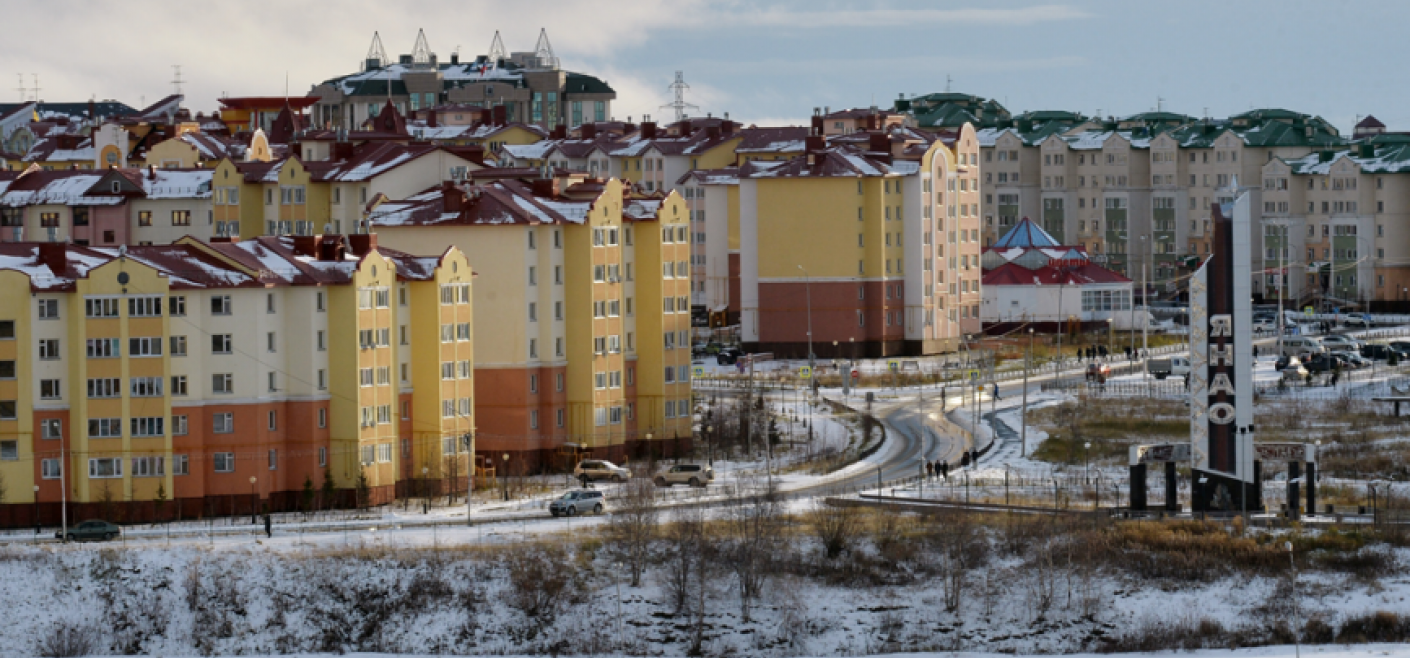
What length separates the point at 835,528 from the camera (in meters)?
71.5

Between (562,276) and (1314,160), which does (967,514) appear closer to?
(562,276)

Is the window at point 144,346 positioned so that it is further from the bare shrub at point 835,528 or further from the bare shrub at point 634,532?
the bare shrub at point 835,528

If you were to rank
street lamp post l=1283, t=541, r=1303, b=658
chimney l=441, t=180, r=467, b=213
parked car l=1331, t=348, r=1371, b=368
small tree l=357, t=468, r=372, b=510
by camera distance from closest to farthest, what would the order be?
street lamp post l=1283, t=541, r=1303, b=658
small tree l=357, t=468, r=372, b=510
chimney l=441, t=180, r=467, b=213
parked car l=1331, t=348, r=1371, b=368

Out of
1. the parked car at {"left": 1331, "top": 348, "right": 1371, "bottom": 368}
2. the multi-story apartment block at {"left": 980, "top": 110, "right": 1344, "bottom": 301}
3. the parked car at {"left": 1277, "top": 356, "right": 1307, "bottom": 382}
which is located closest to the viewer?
the parked car at {"left": 1277, "top": 356, "right": 1307, "bottom": 382}

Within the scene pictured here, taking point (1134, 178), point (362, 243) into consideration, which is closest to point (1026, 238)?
point (1134, 178)

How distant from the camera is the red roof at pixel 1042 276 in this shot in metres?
135

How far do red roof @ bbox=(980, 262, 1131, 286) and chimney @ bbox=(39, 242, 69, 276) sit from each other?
66.5m

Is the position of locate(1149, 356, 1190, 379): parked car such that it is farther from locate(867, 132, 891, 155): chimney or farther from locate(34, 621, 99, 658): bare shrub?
locate(34, 621, 99, 658): bare shrub

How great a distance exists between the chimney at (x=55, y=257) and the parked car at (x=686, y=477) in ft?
63.7

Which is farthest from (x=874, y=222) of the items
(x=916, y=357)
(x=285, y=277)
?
(x=285, y=277)

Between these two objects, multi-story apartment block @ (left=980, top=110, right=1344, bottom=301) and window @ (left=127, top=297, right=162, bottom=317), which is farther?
multi-story apartment block @ (left=980, top=110, right=1344, bottom=301)

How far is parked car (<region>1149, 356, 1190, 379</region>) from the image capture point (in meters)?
109

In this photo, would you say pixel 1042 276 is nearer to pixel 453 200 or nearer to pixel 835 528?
pixel 453 200

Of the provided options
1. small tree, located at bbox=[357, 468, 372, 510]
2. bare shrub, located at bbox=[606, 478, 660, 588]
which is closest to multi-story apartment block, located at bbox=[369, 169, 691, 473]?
small tree, located at bbox=[357, 468, 372, 510]
